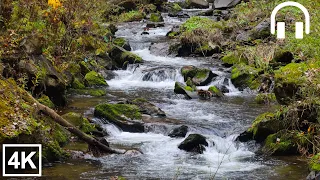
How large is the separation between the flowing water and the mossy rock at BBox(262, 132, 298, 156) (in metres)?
0.28

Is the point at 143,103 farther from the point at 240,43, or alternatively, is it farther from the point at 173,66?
the point at 240,43

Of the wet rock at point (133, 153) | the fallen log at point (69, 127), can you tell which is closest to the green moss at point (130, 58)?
the wet rock at point (133, 153)

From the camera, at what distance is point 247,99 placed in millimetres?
14172

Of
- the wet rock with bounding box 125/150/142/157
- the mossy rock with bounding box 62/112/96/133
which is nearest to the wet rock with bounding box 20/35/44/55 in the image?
the mossy rock with bounding box 62/112/96/133

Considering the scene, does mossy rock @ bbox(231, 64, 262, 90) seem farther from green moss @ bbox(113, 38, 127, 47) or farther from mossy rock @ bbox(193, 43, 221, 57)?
green moss @ bbox(113, 38, 127, 47)

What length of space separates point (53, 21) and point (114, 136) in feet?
13.8

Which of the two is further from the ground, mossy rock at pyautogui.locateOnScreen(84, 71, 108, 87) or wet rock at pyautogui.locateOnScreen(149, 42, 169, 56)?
wet rock at pyautogui.locateOnScreen(149, 42, 169, 56)

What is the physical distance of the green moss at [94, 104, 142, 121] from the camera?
11234 mm

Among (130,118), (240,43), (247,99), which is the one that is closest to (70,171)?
(130,118)

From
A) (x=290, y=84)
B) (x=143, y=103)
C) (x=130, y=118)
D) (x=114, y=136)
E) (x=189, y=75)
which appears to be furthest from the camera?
(x=189, y=75)

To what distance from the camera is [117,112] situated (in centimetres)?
1140

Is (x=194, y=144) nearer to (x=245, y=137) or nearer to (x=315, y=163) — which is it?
(x=245, y=137)

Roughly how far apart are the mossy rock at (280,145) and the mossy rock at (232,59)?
25.6 feet

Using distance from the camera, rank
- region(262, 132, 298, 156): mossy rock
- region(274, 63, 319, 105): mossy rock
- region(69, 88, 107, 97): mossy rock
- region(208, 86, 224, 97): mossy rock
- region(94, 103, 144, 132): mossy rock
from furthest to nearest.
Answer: region(208, 86, 224, 97): mossy rock, region(69, 88, 107, 97): mossy rock, region(94, 103, 144, 132): mossy rock, region(274, 63, 319, 105): mossy rock, region(262, 132, 298, 156): mossy rock
